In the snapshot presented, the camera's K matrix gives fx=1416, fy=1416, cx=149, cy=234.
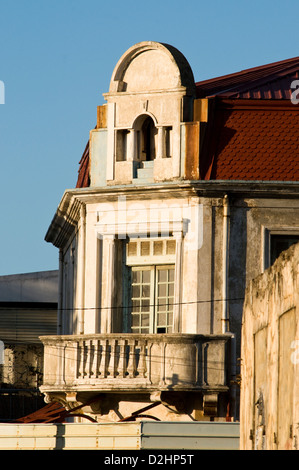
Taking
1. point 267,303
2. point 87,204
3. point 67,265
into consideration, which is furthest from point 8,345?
point 267,303

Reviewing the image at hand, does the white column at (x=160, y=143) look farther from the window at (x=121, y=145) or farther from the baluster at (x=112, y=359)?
the baluster at (x=112, y=359)

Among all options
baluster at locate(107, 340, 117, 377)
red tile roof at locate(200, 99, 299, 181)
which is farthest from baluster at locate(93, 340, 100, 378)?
red tile roof at locate(200, 99, 299, 181)

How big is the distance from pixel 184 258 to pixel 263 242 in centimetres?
160

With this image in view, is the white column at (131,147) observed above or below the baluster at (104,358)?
above

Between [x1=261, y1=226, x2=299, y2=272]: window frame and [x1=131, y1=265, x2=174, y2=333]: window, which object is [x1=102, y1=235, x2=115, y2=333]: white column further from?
[x1=261, y1=226, x2=299, y2=272]: window frame

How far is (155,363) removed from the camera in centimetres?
2698

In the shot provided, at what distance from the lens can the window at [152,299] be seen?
28.6 metres

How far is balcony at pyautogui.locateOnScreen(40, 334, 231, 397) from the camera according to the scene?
88.2 feet

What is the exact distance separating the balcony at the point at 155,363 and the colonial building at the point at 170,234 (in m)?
0.02

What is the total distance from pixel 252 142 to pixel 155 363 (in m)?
4.94

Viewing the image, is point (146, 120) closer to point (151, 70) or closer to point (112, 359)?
point (151, 70)

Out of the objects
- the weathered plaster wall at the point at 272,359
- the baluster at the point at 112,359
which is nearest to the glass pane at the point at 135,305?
the baluster at the point at 112,359

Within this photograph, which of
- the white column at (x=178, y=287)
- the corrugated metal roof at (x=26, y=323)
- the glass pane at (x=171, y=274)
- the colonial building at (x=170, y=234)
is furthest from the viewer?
the corrugated metal roof at (x=26, y=323)
